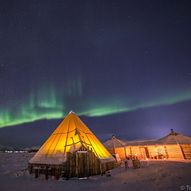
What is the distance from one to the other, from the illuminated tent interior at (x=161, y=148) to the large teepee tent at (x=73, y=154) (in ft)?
47.7

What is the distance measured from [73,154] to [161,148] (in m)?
20.2

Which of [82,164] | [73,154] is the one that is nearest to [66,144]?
[73,154]

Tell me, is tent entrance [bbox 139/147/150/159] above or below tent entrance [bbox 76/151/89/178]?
above

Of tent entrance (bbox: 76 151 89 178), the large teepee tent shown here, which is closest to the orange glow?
the large teepee tent

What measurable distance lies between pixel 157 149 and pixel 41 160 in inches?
827

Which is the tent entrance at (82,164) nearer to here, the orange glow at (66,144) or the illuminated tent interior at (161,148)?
the orange glow at (66,144)

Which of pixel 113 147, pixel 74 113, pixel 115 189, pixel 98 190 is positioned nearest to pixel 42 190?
pixel 98 190

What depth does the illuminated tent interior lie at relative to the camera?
26.9 m

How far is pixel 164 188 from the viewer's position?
28.2 feet

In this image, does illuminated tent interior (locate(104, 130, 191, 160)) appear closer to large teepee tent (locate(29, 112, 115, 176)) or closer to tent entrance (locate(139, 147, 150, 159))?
tent entrance (locate(139, 147, 150, 159))

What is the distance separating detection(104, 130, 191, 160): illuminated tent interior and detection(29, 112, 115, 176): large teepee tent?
573 inches

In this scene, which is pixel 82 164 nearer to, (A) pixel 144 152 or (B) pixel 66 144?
(B) pixel 66 144

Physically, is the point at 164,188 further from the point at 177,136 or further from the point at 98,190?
the point at 177,136

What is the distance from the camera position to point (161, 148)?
29.0 metres
